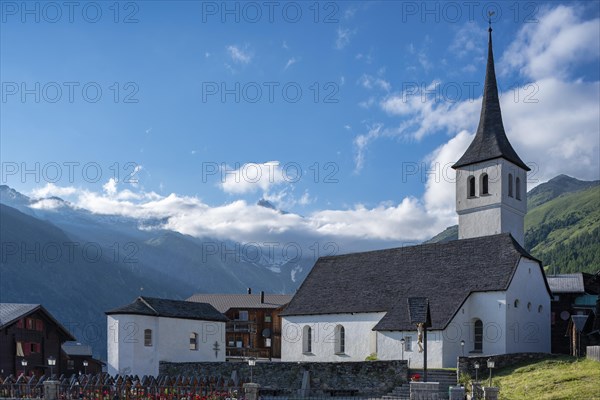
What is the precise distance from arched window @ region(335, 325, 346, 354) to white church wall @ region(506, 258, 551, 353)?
1248 centimetres

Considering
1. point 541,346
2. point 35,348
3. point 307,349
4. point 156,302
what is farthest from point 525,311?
point 35,348

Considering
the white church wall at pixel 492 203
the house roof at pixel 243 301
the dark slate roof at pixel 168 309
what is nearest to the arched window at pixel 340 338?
the dark slate roof at pixel 168 309

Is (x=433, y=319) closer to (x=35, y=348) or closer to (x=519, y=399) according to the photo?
(x=519, y=399)

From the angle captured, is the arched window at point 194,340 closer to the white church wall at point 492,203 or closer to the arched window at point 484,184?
the white church wall at point 492,203

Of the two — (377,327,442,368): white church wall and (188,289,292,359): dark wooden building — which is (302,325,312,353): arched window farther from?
(188,289,292,359): dark wooden building

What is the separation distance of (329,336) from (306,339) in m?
2.68

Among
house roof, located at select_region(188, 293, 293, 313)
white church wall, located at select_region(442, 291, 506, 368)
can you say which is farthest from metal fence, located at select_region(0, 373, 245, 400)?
house roof, located at select_region(188, 293, 293, 313)

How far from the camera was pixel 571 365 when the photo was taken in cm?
3881

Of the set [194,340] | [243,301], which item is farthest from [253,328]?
[194,340]

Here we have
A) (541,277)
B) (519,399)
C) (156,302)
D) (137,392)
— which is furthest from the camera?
(156,302)

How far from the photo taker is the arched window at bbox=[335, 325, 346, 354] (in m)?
54.9

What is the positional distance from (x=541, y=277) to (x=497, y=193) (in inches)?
373

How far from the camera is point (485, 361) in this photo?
4159cm

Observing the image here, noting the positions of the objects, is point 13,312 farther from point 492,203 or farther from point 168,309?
point 492,203
